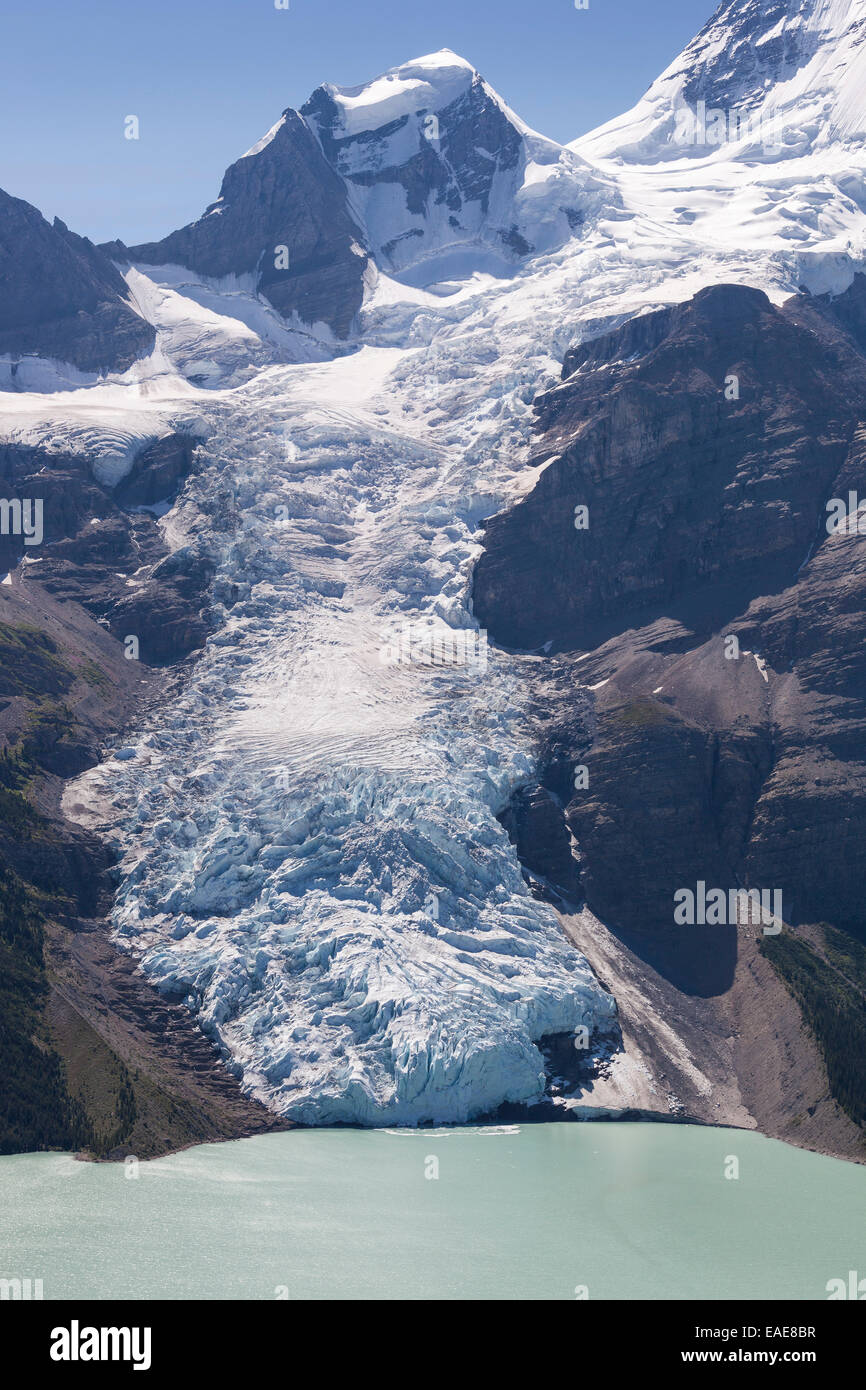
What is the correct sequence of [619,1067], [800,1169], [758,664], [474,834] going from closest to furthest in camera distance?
[800,1169] < [619,1067] < [474,834] < [758,664]

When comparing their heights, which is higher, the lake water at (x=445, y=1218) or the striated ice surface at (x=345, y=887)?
the striated ice surface at (x=345, y=887)

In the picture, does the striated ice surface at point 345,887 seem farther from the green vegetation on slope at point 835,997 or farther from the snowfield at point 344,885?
the green vegetation on slope at point 835,997

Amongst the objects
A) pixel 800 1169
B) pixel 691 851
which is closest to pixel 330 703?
pixel 691 851

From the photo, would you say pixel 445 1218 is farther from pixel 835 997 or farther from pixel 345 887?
pixel 835 997

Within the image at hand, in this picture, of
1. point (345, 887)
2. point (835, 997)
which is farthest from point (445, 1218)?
point (835, 997)

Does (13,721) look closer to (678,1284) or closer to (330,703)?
(330,703)

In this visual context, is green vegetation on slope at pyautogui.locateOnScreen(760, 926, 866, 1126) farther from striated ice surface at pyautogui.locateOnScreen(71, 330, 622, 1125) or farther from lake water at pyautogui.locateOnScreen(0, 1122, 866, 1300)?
striated ice surface at pyautogui.locateOnScreen(71, 330, 622, 1125)

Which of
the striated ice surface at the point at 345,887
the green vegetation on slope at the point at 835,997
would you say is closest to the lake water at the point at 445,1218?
the striated ice surface at the point at 345,887

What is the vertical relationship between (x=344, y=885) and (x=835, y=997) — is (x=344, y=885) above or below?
above
